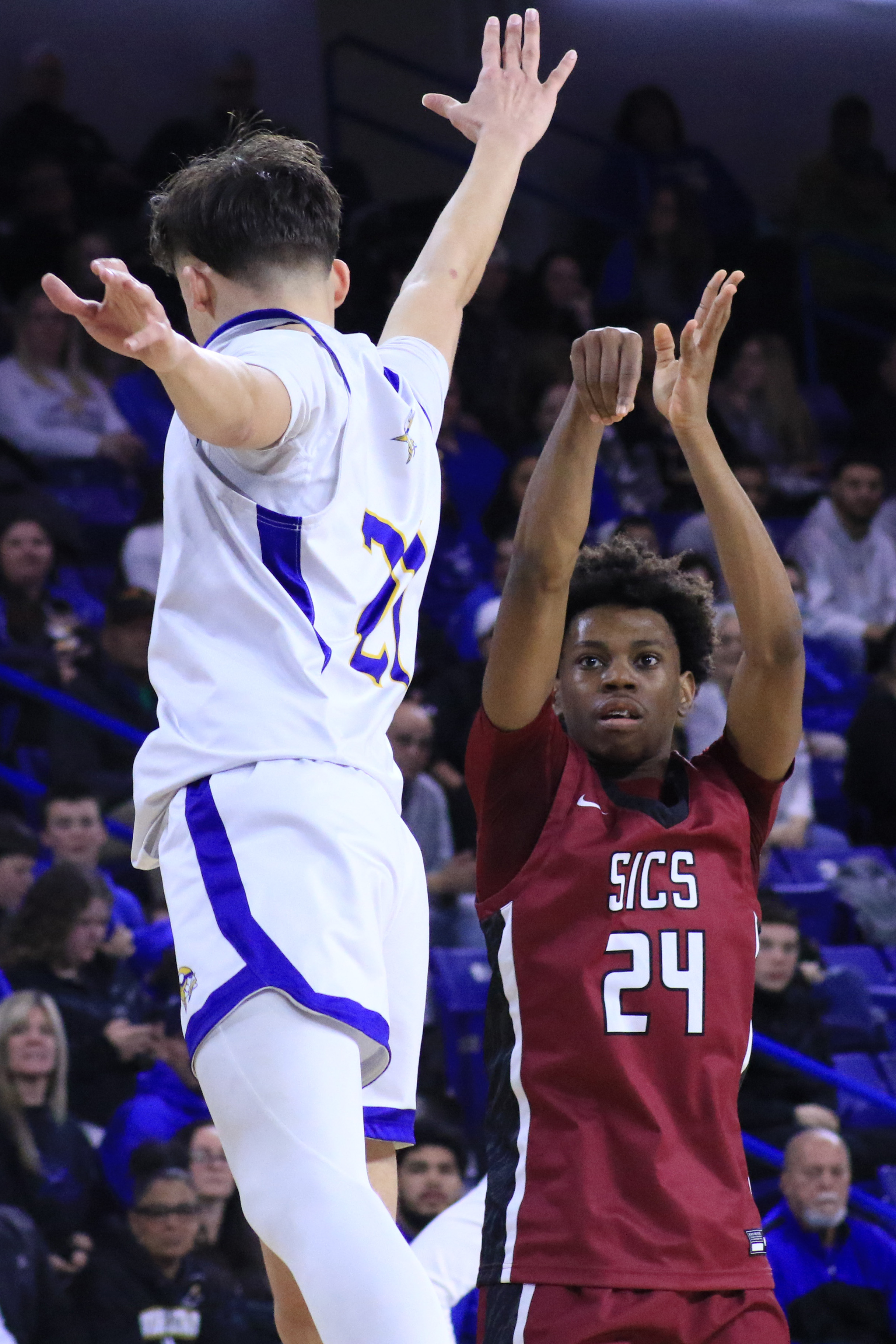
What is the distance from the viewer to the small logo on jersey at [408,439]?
2.51 meters

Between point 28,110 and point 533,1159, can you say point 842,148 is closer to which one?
point 28,110

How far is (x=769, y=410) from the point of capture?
10305 millimetres

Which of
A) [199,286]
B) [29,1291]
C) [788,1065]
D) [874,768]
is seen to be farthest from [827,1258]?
[199,286]

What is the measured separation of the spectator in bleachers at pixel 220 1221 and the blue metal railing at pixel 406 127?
22.6 feet

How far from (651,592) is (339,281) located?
0.78m

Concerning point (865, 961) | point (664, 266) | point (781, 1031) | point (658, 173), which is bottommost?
point (781, 1031)

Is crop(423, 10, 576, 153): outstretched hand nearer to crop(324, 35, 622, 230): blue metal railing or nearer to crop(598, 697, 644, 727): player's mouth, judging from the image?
crop(598, 697, 644, 727): player's mouth

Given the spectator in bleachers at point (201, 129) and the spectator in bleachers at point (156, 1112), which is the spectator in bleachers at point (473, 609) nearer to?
the spectator in bleachers at point (156, 1112)

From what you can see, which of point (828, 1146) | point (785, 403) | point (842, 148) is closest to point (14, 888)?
point (828, 1146)

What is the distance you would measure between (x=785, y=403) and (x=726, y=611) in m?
2.99

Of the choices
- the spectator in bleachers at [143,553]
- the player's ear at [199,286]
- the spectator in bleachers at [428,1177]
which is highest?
the spectator in bleachers at [143,553]

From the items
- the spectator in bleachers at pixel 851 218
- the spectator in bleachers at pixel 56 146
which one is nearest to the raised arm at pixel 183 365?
the spectator in bleachers at pixel 56 146

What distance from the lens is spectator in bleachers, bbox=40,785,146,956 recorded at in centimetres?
643

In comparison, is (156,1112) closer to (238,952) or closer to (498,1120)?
(498,1120)
